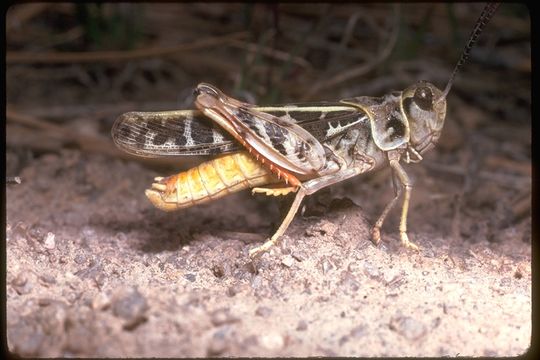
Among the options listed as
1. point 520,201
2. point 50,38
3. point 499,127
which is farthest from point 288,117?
point 50,38

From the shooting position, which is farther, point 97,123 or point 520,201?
point 97,123

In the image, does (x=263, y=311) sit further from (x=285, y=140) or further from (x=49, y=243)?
(x=49, y=243)

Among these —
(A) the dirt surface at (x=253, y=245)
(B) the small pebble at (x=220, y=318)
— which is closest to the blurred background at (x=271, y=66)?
(A) the dirt surface at (x=253, y=245)

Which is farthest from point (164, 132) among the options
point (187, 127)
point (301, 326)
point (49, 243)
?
point (301, 326)

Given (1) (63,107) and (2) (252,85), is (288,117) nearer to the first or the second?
(2) (252,85)

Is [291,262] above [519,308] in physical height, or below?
below

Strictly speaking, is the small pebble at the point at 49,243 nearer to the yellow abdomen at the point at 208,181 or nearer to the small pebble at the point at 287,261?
the yellow abdomen at the point at 208,181

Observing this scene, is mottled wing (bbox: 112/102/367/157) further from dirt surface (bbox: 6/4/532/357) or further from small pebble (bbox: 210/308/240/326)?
small pebble (bbox: 210/308/240/326)

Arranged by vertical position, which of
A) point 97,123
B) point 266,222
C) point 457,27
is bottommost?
point 97,123
